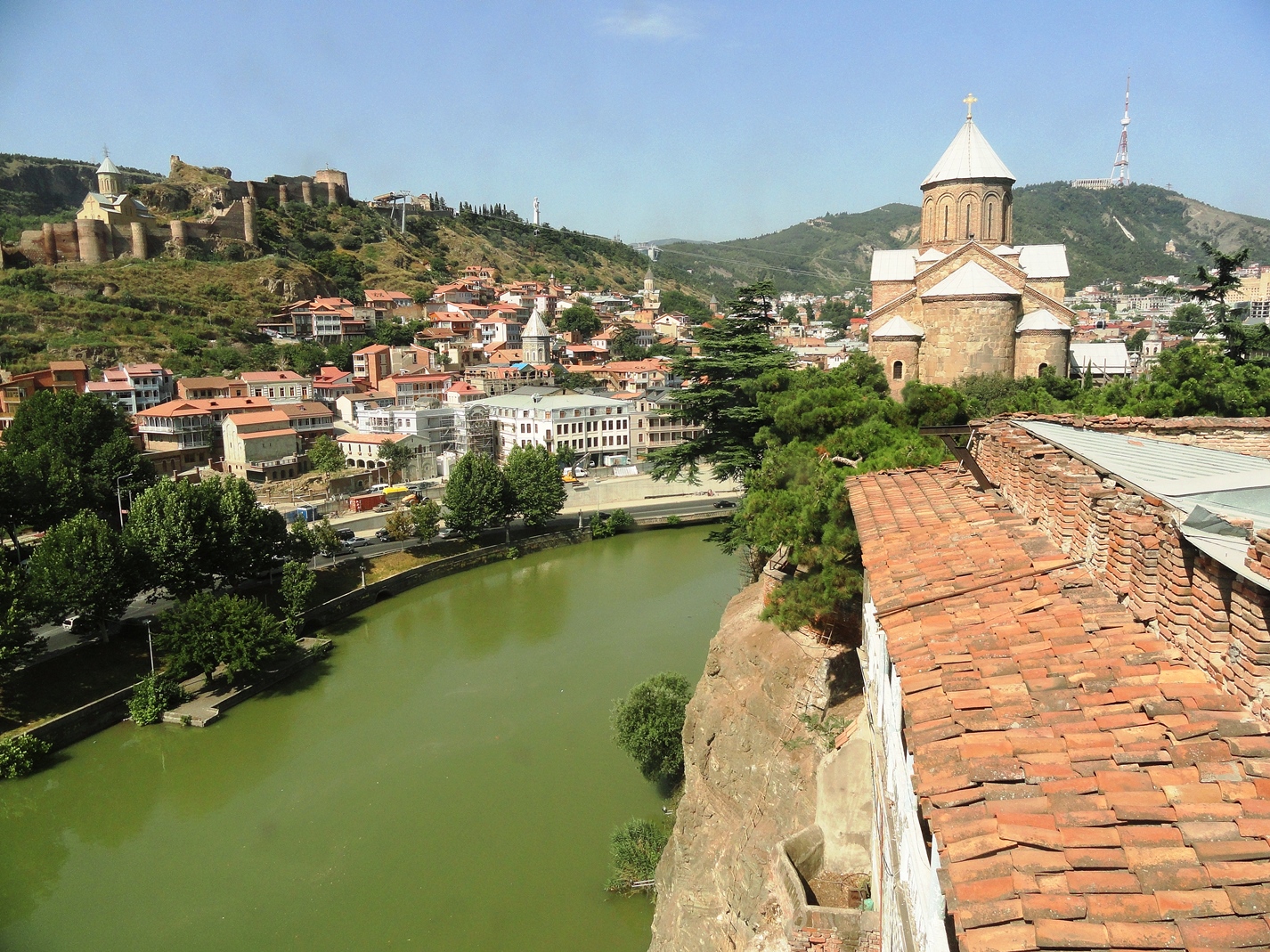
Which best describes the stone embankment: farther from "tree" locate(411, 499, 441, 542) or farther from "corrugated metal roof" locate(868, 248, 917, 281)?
"corrugated metal roof" locate(868, 248, 917, 281)

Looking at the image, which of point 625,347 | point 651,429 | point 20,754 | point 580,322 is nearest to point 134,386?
point 651,429

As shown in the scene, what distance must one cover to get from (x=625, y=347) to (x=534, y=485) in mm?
29998

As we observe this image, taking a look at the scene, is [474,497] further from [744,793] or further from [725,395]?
[744,793]

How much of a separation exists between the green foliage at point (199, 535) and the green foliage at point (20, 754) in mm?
3881

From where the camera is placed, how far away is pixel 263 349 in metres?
41.1

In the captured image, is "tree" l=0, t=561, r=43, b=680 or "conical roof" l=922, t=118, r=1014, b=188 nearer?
"tree" l=0, t=561, r=43, b=680

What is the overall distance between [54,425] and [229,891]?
17.7 meters

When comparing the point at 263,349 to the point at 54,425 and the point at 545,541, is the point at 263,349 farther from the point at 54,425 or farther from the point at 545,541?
the point at 545,541

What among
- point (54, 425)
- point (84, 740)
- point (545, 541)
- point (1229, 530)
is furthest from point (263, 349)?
point (1229, 530)

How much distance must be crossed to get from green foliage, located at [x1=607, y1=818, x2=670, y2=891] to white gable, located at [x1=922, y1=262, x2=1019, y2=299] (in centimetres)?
1324

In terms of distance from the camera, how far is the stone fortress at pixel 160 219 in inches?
1804

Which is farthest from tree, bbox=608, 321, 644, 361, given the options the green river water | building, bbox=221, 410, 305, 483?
the green river water

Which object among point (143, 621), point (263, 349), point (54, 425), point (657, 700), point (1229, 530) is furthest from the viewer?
point (263, 349)

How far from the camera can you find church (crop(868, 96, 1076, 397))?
17.9 m
